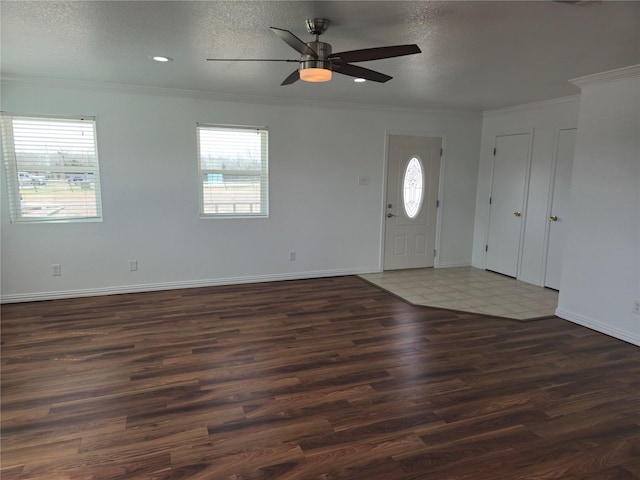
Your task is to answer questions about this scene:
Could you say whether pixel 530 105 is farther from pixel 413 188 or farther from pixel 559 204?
pixel 413 188

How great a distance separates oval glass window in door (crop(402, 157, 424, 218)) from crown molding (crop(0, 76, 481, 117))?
2.62 feet

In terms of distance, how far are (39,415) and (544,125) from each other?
596 centimetres

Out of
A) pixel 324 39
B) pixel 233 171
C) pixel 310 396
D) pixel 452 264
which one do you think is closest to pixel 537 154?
pixel 452 264

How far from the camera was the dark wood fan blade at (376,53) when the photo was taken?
2334 millimetres

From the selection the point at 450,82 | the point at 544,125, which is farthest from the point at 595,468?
the point at 544,125

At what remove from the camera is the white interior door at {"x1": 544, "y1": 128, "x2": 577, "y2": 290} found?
4.95 meters

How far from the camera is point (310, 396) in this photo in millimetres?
2670

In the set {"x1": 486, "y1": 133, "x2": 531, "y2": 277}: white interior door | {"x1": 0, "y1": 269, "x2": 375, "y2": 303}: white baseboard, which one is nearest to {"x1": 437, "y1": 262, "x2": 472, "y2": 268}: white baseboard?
{"x1": 486, "y1": 133, "x2": 531, "y2": 277}: white interior door

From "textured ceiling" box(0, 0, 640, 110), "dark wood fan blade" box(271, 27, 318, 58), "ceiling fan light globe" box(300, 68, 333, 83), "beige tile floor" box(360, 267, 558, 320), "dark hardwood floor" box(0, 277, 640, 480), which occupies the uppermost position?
"textured ceiling" box(0, 0, 640, 110)

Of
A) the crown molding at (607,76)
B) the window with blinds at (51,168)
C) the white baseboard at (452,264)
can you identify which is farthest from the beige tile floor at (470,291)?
the window with blinds at (51,168)

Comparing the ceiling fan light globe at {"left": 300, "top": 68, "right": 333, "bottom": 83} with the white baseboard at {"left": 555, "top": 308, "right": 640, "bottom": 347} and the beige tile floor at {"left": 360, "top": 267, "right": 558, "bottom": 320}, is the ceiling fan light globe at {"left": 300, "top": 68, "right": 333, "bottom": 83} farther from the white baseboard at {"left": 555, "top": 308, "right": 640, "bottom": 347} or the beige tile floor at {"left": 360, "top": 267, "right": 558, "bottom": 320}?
the white baseboard at {"left": 555, "top": 308, "right": 640, "bottom": 347}

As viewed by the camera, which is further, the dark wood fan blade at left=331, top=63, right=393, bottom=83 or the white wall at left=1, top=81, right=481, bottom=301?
the white wall at left=1, top=81, right=481, bottom=301

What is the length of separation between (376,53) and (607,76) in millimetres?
2552

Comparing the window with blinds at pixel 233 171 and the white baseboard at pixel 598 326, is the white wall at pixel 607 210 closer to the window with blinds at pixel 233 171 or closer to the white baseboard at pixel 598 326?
the white baseboard at pixel 598 326
